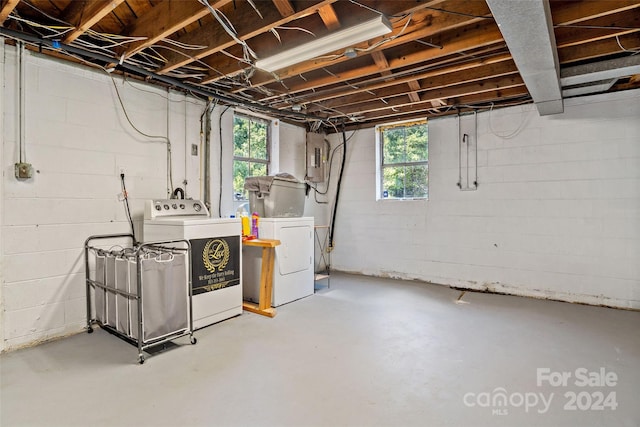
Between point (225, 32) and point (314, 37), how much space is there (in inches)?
29.5

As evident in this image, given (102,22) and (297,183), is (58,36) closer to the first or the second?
(102,22)

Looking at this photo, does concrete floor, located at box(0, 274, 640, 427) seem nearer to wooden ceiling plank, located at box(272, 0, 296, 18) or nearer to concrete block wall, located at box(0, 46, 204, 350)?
concrete block wall, located at box(0, 46, 204, 350)

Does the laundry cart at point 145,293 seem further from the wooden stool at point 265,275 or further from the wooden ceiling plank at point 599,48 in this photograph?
the wooden ceiling plank at point 599,48

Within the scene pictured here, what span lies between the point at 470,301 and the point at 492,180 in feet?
5.48

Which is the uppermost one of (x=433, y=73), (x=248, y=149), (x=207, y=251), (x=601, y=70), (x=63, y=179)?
(x=433, y=73)

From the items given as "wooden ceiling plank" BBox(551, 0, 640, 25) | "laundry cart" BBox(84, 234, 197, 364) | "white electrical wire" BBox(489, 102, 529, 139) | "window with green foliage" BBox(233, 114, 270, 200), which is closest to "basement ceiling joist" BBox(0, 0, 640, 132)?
"wooden ceiling plank" BBox(551, 0, 640, 25)

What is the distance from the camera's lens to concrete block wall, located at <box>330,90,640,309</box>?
3861 mm

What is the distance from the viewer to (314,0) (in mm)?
2238

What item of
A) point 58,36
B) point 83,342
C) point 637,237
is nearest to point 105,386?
point 83,342

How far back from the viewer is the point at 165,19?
2.59 metres

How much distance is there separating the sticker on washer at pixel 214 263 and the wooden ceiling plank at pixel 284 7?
204 cm

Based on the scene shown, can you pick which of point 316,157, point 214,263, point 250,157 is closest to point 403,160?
point 316,157

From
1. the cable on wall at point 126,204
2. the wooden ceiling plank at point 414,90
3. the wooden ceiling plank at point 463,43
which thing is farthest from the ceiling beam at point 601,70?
the cable on wall at point 126,204

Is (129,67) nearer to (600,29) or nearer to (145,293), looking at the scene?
(145,293)
